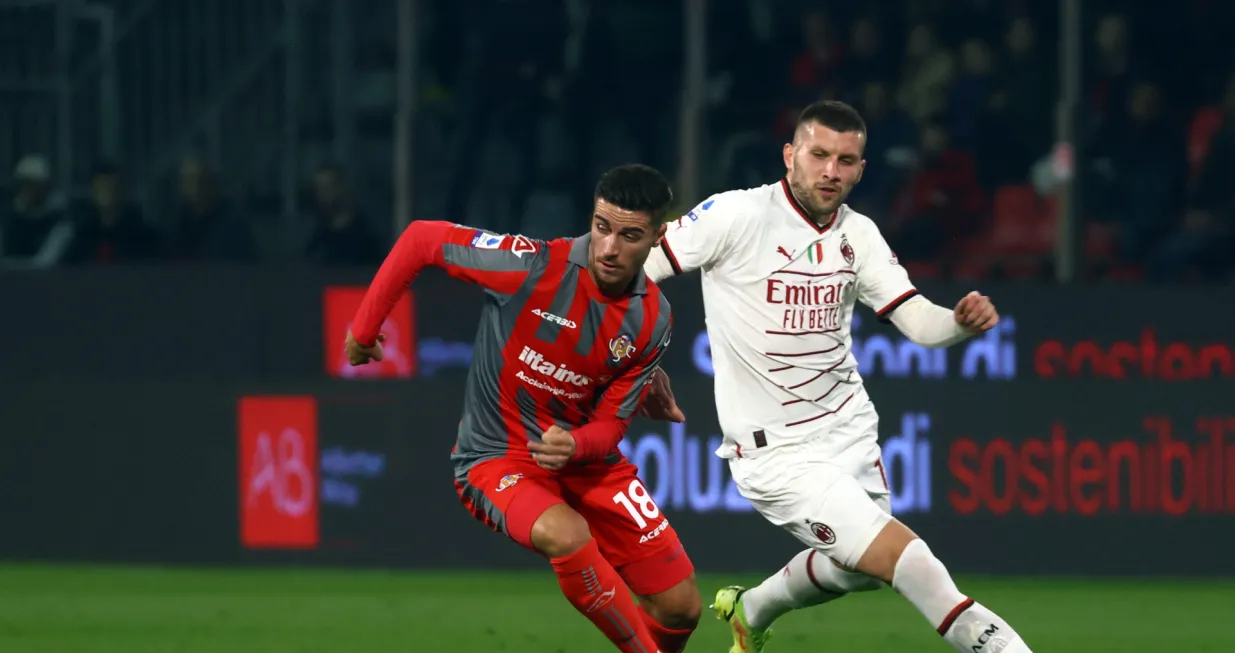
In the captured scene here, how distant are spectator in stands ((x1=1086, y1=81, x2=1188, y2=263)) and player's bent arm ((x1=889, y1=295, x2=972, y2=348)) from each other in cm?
579

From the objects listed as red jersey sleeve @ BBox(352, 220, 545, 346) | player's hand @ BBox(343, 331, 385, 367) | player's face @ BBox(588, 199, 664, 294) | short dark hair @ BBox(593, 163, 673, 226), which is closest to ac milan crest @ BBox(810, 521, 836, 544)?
player's face @ BBox(588, 199, 664, 294)

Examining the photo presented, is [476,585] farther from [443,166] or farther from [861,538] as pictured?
[861,538]

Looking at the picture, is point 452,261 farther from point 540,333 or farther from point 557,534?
point 557,534

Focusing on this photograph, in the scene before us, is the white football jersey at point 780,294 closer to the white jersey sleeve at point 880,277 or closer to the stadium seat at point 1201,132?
the white jersey sleeve at point 880,277

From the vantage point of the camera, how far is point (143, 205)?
13.3 meters

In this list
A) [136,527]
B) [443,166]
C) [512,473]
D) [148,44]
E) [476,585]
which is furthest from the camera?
[148,44]

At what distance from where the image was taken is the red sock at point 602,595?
6.07 metres

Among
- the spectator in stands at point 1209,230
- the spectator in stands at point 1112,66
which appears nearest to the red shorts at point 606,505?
the spectator in stands at point 1209,230

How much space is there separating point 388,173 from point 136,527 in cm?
290

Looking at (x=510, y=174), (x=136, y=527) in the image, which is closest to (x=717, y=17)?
(x=510, y=174)

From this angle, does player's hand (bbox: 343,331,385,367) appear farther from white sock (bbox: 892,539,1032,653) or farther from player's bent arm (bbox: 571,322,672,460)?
white sock (bbox: 892,539,1032,653)

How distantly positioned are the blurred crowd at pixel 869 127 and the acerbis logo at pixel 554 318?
6087 millimetres

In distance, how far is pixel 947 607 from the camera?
608 centimetres

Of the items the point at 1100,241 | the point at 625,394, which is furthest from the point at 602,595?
the point at 1100,241
